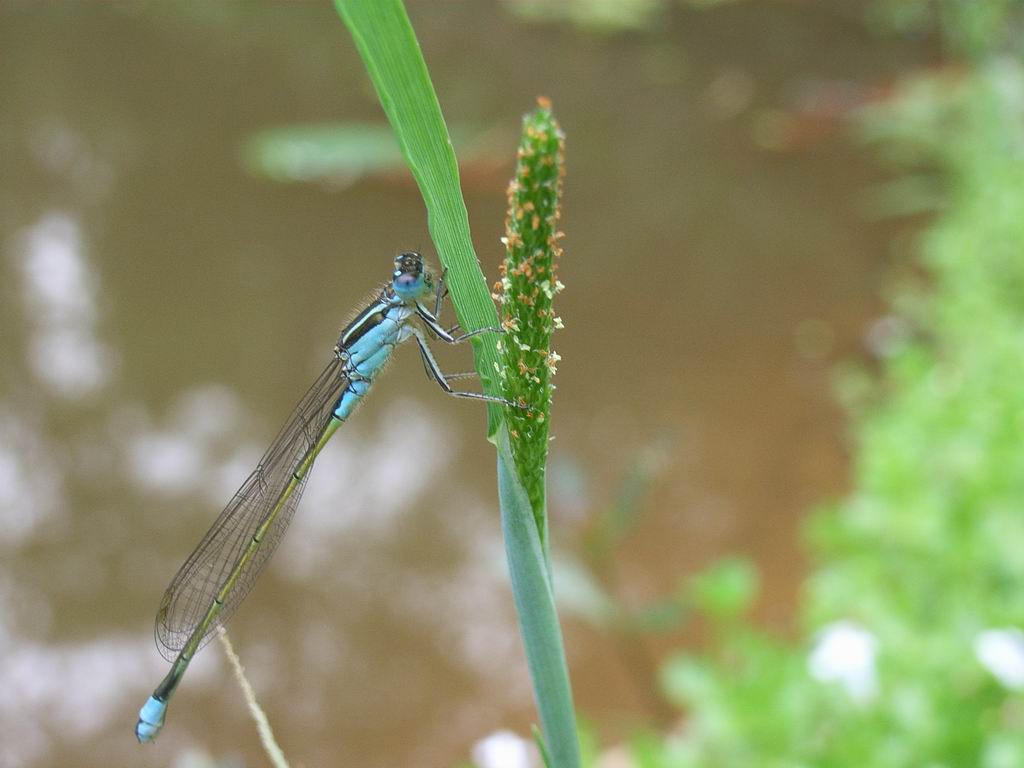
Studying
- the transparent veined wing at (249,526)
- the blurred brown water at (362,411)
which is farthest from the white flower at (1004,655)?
the transparent veined wing at (249,526)

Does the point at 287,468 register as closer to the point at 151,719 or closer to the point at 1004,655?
the point at 151,719

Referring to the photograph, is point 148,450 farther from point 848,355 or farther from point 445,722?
point 848,355

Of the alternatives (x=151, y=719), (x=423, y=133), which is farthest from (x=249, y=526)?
(x=423, y=133)

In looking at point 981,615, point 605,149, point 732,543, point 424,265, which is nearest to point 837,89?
point 605,149

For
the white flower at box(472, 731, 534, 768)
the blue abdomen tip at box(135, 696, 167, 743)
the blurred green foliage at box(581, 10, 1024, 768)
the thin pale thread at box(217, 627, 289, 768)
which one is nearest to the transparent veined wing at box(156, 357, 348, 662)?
the blue abdomen tip at box(135, 696, 167, 743)

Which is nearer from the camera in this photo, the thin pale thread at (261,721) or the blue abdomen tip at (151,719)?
the thin pale thread at (261,721)

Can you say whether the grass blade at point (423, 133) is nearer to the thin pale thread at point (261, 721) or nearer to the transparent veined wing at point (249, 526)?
the thin pale thread at point (261, 721)

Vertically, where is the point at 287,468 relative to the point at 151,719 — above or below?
above
